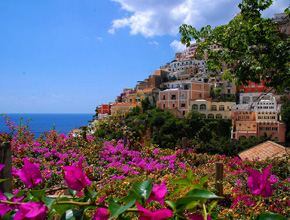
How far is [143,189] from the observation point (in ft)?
1.91

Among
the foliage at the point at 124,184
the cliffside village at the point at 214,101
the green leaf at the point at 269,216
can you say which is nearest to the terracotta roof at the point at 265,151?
the foliage at the point at 124,184

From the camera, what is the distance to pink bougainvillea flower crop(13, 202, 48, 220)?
1.72ft

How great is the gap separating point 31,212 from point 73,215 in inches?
3.7

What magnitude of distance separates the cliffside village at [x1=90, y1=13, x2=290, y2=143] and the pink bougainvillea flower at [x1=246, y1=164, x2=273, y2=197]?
19989 millimetres

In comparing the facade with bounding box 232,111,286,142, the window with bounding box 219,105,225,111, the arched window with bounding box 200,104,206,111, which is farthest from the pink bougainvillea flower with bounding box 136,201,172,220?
the window with bounding box 219,105,225,111

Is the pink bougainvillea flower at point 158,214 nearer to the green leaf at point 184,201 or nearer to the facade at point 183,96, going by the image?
the green leaf at point 184,201

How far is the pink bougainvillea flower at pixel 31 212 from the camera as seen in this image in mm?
524

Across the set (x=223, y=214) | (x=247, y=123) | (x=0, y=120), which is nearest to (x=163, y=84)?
(x=247, y=123)

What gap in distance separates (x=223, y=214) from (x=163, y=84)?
1484 inches

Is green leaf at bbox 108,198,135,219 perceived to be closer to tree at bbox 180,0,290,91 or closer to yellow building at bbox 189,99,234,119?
tree at bbox 180,0,290,91

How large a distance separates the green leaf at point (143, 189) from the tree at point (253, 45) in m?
3.71

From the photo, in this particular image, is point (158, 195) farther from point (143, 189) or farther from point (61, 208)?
point (61, 208)

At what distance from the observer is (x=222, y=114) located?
2833 centimetres

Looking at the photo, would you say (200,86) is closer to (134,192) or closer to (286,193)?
(286,193)
